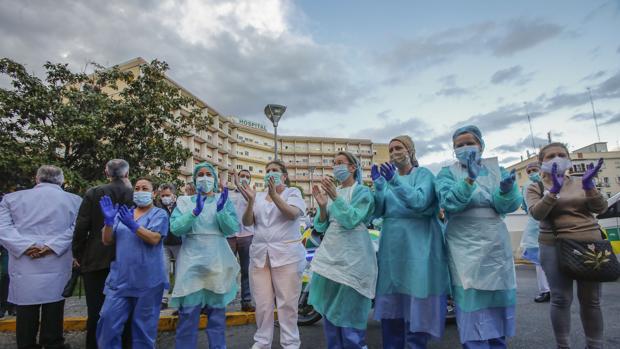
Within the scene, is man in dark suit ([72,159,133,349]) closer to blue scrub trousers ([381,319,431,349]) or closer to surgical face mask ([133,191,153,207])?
surgical face mask ([133,191,153,207])

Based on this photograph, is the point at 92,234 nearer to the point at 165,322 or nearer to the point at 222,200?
the point at 222,200

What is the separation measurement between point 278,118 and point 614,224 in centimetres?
859

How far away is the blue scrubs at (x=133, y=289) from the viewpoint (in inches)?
125

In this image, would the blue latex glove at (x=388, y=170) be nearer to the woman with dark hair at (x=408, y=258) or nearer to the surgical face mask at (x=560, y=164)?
the woman with dark hair at (x=408, y=258)

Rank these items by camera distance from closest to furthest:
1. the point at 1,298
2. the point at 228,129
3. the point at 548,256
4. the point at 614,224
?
the point at 548,256, the point at 1,298, the point at 614,224, the point at 228,129

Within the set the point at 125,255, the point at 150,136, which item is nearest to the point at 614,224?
the point at 125,255

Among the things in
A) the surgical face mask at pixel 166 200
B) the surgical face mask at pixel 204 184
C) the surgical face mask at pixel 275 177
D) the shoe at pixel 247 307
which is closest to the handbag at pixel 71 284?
the surgical face mask at pixel 166 200

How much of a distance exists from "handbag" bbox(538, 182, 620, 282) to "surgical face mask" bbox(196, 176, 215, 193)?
10.5 ft

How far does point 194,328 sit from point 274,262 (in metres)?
0.92

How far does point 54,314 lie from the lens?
3.73 m

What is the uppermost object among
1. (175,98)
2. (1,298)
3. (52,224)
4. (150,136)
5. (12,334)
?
(175,98)

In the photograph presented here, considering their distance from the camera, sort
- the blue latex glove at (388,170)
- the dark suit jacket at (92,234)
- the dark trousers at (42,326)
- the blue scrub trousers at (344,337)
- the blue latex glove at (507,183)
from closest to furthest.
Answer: the blue latex glove at (507,183)
the blue latex glove at (388,170)
the blue scrub trousers at (344,337)
the dark trousers at (42,326)
the dark suit jacket at (92,234)

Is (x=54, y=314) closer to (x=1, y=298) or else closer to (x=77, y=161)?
(x=1, y=298)

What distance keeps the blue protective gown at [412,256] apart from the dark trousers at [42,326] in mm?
3243
